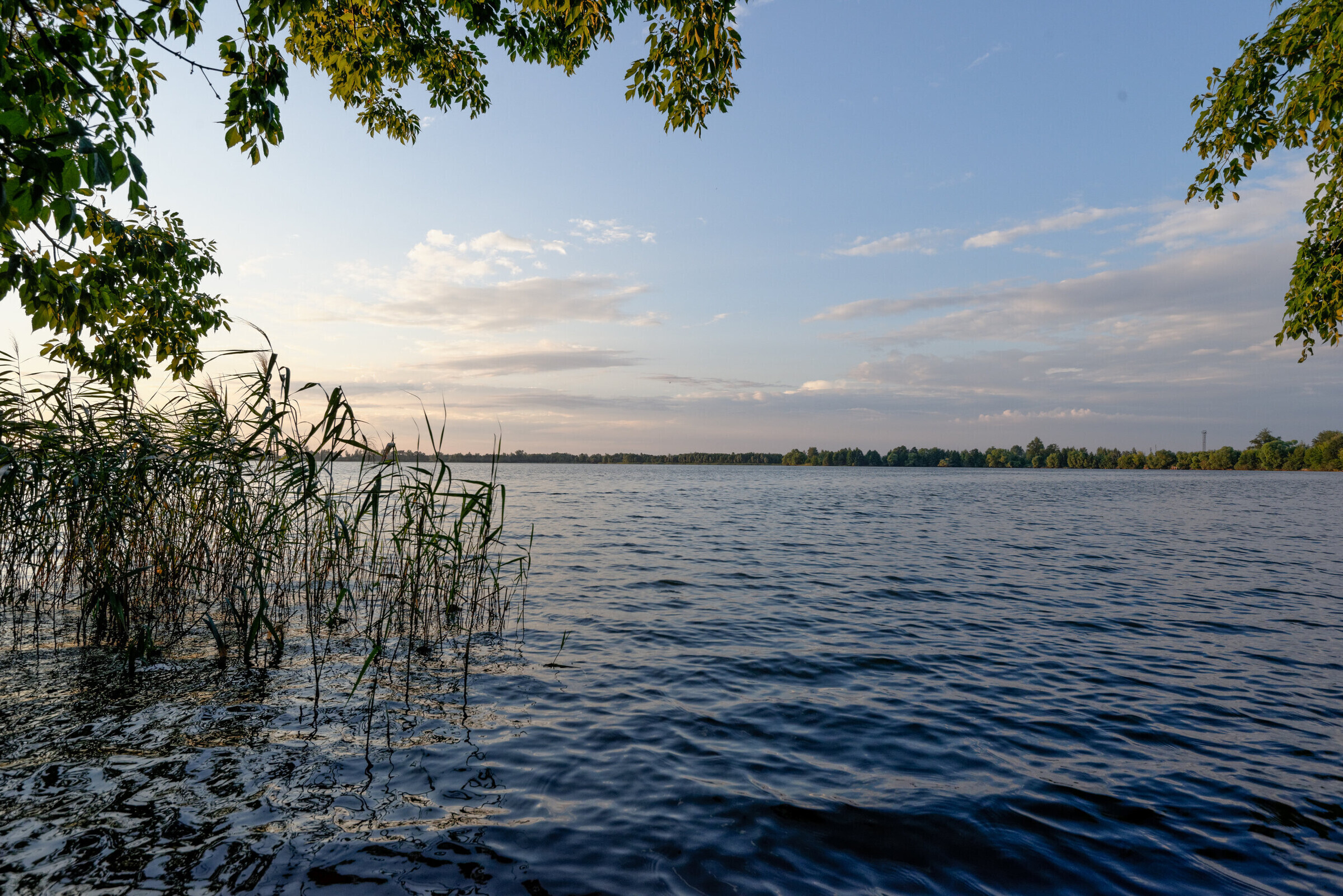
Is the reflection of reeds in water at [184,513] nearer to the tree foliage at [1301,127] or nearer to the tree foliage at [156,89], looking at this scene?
the tree foliage at [156,89]

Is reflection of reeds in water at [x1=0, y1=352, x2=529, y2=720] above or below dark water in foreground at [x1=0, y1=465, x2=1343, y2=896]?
above

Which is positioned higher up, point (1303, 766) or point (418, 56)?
point (418, 56)

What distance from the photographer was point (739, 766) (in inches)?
225

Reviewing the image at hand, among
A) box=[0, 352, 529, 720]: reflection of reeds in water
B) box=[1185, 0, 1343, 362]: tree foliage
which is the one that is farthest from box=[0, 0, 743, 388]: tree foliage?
box=[1185, 0, 1343, 362]: tree foliage

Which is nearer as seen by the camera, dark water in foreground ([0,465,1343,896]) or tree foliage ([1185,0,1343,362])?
dark water in foreground ([0,465,1343,896])

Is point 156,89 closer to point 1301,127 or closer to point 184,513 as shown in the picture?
point 184,513

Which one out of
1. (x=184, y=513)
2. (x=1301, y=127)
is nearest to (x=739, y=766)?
(x=184, y=513)

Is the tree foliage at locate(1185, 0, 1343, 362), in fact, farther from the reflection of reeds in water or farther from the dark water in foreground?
the reflection of reeds in water

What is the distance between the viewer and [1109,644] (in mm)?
10102

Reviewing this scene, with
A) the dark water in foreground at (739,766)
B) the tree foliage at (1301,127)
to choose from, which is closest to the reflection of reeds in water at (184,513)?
the dark water in foreground at (739,766)

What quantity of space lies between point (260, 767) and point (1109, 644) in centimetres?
1218

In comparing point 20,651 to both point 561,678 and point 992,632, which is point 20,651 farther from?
point 992,632

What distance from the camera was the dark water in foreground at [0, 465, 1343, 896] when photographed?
4102 millimetres

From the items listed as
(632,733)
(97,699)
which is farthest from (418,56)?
(632,733)
